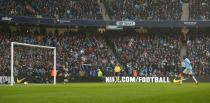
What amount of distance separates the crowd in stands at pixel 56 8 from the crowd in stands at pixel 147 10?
7.14 feet

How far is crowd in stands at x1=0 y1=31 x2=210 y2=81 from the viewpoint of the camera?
46.4 metres

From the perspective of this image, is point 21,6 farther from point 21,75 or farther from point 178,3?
point 178,3

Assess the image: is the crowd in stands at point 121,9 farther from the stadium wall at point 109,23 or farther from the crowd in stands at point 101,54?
the crowd in stands at point 101,54

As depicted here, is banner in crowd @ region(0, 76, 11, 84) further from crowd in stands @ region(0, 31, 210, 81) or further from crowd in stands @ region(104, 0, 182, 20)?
crowd in stands @ region(104, 0, 182, 20)

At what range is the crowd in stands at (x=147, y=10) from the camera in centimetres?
5584

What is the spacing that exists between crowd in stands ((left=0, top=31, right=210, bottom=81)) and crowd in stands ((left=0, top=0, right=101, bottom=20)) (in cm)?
224

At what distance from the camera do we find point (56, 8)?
55.0m

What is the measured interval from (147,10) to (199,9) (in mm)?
5588

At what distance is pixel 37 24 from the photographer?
53.9 meters

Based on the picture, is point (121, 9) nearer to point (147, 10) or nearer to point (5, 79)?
point (147, 10)

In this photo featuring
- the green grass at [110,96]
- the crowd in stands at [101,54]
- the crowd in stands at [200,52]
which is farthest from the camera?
the crowd in stands at [200,52]

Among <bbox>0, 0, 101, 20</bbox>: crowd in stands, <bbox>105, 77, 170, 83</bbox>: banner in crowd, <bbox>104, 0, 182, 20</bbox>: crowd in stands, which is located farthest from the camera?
<bbox>104, 0, 182, 20</bbox>: crowd in stands

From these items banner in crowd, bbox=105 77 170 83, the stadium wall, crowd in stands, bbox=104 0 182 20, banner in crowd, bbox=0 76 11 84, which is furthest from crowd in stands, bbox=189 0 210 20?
banner in crowd, bbox=0 76 11 84

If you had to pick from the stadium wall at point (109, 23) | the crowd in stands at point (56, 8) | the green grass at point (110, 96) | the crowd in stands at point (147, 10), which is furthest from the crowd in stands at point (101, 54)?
the green grass at point (110, 96)
